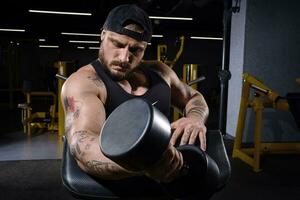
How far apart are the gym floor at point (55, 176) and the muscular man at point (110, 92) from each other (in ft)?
4.06

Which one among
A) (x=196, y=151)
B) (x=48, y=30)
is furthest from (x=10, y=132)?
(x=48, y=30)

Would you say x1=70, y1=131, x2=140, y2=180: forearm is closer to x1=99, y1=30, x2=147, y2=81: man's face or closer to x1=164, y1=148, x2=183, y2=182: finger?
x1=164, y1=148, x2=183, y2=182: finger

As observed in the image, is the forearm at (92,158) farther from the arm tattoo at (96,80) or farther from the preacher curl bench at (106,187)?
the arm tattoo at (96,80)

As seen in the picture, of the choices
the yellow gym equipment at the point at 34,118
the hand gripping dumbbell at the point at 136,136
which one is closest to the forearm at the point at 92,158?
the hand gripping dumbbell at the point at 136,136

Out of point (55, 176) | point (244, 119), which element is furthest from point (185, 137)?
point (244, 119)

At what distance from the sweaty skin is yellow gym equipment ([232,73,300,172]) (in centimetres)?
166

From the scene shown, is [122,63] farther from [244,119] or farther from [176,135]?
[244,119]

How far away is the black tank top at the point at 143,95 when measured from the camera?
0.87 meters

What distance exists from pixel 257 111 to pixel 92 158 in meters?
2.21

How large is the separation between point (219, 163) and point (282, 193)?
1.43m

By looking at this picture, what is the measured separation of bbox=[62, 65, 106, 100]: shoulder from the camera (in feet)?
2.68

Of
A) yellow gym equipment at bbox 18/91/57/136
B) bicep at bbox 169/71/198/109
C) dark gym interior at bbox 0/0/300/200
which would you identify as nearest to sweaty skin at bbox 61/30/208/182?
bicep at bbox 169/71/198/109

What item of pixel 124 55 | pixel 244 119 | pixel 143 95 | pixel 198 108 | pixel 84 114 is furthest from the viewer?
pixel 244 119

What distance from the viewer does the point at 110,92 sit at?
87cm
